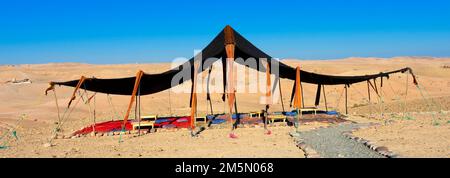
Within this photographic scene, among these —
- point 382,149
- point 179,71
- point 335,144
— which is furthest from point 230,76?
point 382,149

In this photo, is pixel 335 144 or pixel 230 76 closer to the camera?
pixel 335 144

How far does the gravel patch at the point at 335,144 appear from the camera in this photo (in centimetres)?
811

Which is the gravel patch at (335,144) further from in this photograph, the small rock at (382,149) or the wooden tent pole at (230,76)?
the wooden tent pole at (230,76)

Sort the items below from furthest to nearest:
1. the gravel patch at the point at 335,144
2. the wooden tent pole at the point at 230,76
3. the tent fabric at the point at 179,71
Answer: the tent fabric at the point at 179,71 → the wooden tent pole at the point at 230,76 → the gravel patch at the point at 335,144

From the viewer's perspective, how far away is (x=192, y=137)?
10.9 meters

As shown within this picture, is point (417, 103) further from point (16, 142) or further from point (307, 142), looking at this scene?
point (16, 142)

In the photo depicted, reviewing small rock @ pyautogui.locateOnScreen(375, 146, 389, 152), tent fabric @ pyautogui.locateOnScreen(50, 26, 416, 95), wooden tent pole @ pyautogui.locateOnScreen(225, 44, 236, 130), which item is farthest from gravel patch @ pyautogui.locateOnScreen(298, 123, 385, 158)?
tent fabric @ pyautogui.locateOnScreen(50, 26, 416, 95)

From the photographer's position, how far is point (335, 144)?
370 inches

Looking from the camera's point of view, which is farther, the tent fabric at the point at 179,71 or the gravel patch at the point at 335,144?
the tent fabric at the point at 179,71

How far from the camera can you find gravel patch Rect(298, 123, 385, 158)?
8109 millimetres

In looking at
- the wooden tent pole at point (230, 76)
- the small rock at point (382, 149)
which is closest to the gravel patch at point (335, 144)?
the small rock at point (382, 149)

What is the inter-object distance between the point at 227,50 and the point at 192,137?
3162 mm

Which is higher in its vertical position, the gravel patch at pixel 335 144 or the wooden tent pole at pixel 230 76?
the wooden tent pole at pixel 230 76

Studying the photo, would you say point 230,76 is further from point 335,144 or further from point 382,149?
point 382,149
